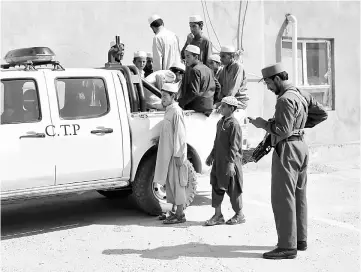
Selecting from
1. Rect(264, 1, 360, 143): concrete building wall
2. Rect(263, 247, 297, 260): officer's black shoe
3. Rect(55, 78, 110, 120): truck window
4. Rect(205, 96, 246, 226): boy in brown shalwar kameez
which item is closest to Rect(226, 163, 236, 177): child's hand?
Rect(205, 96, 246, 226): boy in brown shalwar kameez

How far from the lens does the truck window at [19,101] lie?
6.04 metres

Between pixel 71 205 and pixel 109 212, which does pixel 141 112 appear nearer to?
pixel 109 212

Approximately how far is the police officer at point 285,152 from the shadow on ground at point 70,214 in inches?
64.1

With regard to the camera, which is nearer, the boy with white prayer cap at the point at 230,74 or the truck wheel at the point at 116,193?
the boy with white prayer cap at the point at 230,74

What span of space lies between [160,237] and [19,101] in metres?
2.16

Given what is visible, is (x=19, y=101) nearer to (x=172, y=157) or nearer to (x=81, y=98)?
(x=81, y=98)

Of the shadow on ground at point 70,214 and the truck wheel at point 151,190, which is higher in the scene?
the truck wheel at point 151,190

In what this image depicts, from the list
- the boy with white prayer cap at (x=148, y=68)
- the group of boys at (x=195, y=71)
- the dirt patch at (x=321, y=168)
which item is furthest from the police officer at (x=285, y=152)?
the dirt patch at (x=321, y=168)

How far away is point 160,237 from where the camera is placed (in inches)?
241

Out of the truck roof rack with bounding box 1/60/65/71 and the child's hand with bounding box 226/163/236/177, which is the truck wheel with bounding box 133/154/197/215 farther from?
the truck roof rack with bounding box 1/60/65/71

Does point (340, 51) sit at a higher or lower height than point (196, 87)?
higher

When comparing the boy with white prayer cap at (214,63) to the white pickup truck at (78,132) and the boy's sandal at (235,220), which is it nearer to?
the white pickup truck at (78,132)

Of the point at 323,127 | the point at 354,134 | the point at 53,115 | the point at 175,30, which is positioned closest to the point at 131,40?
the point at 175,30

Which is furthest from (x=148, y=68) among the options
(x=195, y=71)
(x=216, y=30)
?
(x=195, y=71)
